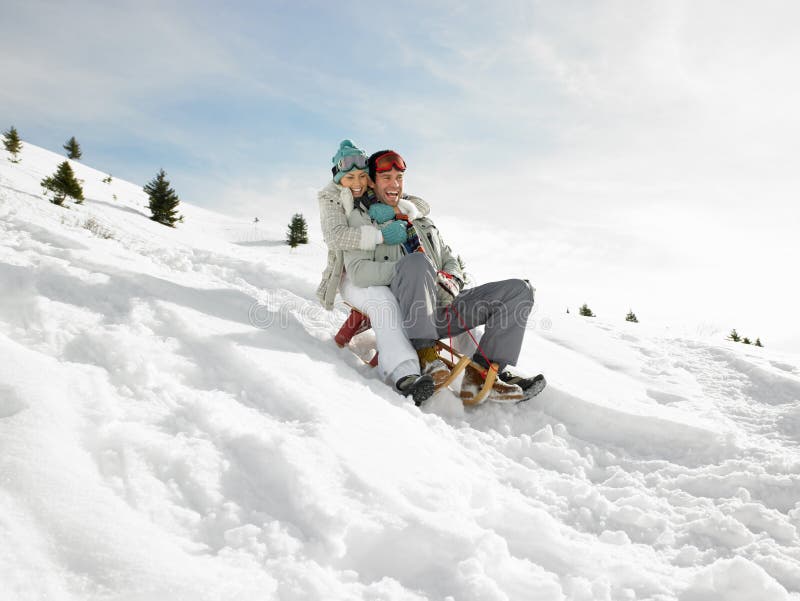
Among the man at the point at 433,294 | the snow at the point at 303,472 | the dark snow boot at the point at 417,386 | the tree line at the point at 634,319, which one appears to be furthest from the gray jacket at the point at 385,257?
the tree line at the point at 634,319

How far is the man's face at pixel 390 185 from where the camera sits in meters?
3.93

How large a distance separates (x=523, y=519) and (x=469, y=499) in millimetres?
237

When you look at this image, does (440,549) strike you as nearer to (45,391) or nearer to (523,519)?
(523,519)

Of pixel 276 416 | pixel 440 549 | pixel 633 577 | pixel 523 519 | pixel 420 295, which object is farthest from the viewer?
pixel 420 295

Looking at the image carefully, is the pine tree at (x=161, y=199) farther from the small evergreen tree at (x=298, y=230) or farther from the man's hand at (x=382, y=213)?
the man's hand at (x=382, y=213)

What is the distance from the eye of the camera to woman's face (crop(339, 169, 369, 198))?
12.9 feet

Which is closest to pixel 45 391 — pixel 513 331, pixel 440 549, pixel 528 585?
pixel 440 549

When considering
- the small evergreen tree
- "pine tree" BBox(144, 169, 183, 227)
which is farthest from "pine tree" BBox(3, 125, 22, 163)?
the small evergreen tree

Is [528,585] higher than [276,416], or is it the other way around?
[276,416]

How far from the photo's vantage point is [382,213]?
12.6 ft

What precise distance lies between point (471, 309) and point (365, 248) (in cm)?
91

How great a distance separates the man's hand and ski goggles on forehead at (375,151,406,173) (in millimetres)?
314

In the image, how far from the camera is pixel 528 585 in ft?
5.58

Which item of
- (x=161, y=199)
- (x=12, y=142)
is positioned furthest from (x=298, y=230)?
(x=12, y=142)
